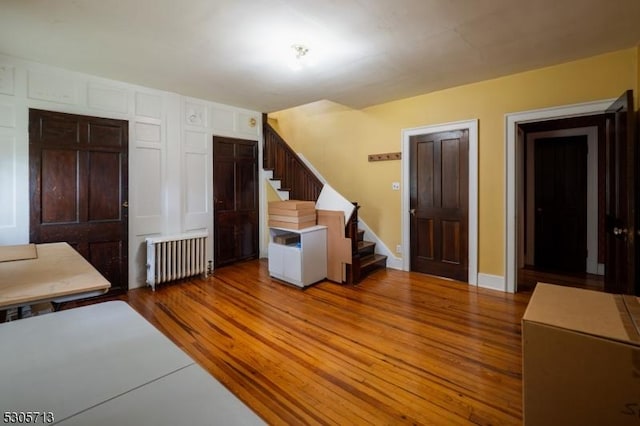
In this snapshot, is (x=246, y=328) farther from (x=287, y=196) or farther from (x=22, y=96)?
(x=22, y=96)

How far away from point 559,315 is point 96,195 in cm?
437

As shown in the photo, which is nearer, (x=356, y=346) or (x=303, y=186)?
(x=356, y=346)

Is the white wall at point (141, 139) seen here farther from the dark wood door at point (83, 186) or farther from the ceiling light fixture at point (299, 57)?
the ceiling light fixture at point (299, 57)

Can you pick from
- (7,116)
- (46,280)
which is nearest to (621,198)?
(46,280)

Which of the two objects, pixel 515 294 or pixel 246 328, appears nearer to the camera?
pixel 246 328

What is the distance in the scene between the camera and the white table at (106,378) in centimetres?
72

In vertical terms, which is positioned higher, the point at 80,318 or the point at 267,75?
the point at 267,75

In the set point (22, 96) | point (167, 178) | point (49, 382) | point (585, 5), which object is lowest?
point (49, 382)

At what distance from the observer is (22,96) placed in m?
3.18

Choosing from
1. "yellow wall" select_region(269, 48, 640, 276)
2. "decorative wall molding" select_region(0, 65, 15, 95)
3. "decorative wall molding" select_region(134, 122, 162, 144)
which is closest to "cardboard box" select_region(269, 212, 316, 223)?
"yellow wall" select_region(269, 48, 640, 276)

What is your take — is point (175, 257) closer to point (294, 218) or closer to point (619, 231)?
point (294, 218)

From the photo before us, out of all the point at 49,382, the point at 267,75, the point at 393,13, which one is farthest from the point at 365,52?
the point at 49,382

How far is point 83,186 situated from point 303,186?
2.81m

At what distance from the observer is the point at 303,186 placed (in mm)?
4902
